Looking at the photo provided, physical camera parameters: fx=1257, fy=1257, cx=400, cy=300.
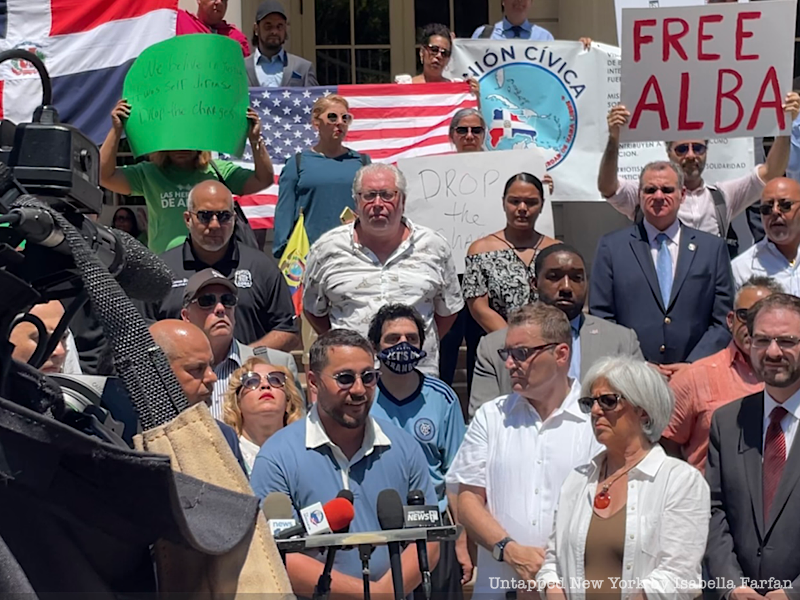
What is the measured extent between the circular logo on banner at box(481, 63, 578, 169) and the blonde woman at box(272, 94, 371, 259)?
2117 mm

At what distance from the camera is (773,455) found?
4.82 m

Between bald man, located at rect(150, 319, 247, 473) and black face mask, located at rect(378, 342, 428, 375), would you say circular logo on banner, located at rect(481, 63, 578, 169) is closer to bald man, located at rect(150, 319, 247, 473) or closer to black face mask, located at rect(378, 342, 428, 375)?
black face mask, located at rect(378, 342, 428, 375)

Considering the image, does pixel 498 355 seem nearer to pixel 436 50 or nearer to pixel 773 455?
pixel 773 455

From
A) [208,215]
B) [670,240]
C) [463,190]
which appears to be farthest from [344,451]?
[463,190]

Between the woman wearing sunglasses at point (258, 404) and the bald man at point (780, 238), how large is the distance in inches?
108

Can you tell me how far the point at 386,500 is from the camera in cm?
275

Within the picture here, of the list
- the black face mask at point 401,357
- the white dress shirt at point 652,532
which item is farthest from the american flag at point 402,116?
the white dress shirt at point 652,532

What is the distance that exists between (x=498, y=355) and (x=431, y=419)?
0.52m

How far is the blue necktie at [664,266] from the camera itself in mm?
6559

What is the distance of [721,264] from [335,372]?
2.72 metres

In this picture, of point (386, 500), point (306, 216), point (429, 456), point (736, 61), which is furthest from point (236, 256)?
point (386, 500)

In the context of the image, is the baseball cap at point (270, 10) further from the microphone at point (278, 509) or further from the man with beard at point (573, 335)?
the microphone at point (278, 509)

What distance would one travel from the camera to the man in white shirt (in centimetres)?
479

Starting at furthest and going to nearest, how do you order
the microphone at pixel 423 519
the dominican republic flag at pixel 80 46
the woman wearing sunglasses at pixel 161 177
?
the dominican republic flag at pixel 80 46
the woman wearing sunglasses at pixel 161 177
the microphone at pixel 423 519
